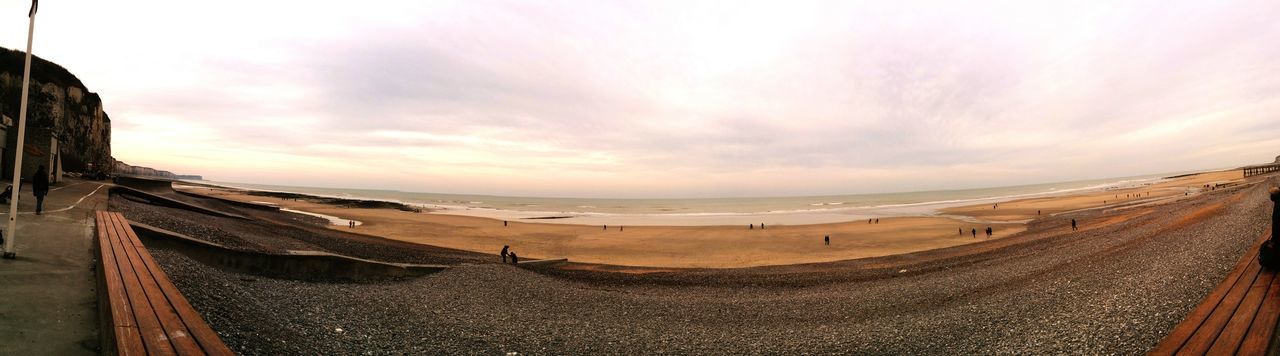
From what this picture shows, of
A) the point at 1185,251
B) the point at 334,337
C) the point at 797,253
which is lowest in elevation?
the point at 797,253

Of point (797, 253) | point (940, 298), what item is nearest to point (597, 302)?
point (940, 298)

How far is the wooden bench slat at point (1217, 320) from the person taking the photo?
13.1ft

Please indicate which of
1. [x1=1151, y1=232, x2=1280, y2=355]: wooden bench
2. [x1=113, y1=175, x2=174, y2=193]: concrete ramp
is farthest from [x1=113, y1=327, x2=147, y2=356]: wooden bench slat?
[x1=113, y1=175, x2=174, y2=193]: concrete ramp

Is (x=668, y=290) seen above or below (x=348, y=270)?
below

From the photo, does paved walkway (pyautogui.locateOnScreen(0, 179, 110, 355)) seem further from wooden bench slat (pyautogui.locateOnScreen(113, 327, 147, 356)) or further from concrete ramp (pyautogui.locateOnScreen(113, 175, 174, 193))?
concrete ramp (pyautogui.locateOnScreen(113, 175, 174, 193))

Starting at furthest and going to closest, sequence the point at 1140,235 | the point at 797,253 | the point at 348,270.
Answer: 1. the point at 797,253
2. the point at 1140,235
3. the point at 348,270

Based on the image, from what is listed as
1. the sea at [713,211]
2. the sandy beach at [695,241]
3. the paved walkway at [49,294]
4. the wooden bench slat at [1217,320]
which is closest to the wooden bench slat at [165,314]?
the paved walkway at [49,294]

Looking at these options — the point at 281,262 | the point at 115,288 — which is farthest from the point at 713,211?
the point at 115,288

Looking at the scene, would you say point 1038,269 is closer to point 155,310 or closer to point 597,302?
point 597,302

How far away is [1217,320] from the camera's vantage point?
442cm

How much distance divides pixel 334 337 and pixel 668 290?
1070 centimetres

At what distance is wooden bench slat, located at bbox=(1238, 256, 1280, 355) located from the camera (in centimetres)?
385

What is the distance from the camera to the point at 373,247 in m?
23.5

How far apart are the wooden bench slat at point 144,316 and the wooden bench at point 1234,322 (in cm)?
831
